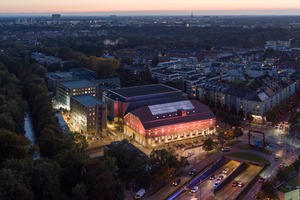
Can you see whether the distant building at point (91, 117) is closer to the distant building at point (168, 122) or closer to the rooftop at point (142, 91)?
the distant building at point (168, 122)

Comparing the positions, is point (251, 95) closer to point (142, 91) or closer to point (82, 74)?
point (142, 91)

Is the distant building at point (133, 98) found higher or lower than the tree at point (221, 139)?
higher

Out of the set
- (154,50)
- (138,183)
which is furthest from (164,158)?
(154,50)

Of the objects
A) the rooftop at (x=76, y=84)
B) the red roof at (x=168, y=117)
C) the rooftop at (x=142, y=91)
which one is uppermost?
the rooftop at (x=142, y=91)

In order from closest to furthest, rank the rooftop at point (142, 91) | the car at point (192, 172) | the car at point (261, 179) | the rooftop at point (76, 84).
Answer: the car at point (261, 179) < the car at point (192, 172) < the rooftop at point (142, 91) < the rooftop at point (76, 84)

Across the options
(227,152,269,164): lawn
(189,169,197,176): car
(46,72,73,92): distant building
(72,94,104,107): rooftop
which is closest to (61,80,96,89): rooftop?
(46,72,73,92): distant building

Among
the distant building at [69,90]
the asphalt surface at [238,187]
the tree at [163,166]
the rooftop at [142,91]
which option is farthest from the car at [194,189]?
the distant building at [69,90]

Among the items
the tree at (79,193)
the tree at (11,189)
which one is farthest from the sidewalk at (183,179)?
the tree at (11,189)

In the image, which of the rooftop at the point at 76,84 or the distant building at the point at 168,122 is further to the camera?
the rooftop at the point at 76,84

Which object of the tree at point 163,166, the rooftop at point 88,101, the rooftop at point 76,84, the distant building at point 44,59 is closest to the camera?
the tree at point 163,166
